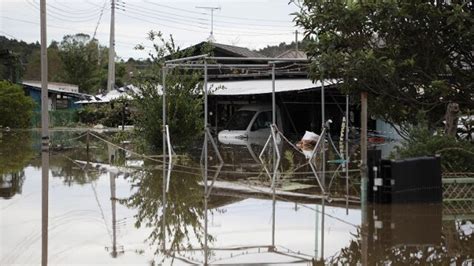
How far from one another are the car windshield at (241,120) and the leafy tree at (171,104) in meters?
8.78

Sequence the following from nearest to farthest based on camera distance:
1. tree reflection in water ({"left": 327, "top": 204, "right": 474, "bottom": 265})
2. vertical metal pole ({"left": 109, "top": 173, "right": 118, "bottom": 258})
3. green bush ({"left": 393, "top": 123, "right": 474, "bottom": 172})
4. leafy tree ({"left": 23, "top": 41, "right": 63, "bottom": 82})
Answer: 1. tree reflection in water ({"left": 327, "top": 204, "right": 474, "bottom": 265})
2. vertical metal pole ({"left": 109, "top": 173, "right": 118, "bottom": 258})
3. green bush ({"left": 393, "top": 123, "right": 474, "bottom": 172})
4. leafy tree ({"left": 23, "top": 41, "right": 63, "bottom": 82})

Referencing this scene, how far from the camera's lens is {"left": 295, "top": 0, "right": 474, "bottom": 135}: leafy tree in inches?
497

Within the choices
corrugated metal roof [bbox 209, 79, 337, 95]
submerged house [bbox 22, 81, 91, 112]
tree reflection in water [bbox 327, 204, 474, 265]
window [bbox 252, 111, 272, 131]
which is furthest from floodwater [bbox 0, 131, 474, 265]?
submerged house [bbox 22, 81, 91, 112]

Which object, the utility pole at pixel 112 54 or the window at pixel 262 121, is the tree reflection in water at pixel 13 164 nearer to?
the window at pixel 262 121

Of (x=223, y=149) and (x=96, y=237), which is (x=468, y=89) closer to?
(x=96, y=237)

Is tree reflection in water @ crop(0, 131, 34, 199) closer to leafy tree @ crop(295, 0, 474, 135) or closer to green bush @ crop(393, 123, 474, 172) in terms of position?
leafy tree @ crop(295, 0, 474, 135)

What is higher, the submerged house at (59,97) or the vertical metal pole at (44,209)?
the submerged house at (59,97)

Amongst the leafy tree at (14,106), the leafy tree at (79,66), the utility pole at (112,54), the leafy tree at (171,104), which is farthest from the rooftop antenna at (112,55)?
the leafy tree at (171,104)

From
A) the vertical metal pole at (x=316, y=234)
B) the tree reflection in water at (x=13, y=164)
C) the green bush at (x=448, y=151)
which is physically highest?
the green bush at (x=448, y=151)

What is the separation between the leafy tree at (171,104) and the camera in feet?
72.9

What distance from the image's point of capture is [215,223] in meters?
10.1

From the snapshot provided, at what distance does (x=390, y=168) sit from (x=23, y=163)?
41.2 ft

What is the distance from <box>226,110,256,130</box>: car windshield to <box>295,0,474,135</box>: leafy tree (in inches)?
697

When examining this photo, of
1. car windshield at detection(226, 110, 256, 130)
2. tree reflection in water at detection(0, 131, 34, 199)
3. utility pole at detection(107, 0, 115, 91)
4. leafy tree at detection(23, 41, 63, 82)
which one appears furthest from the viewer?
leafy tree at detection(23, 41, 63, 82)
